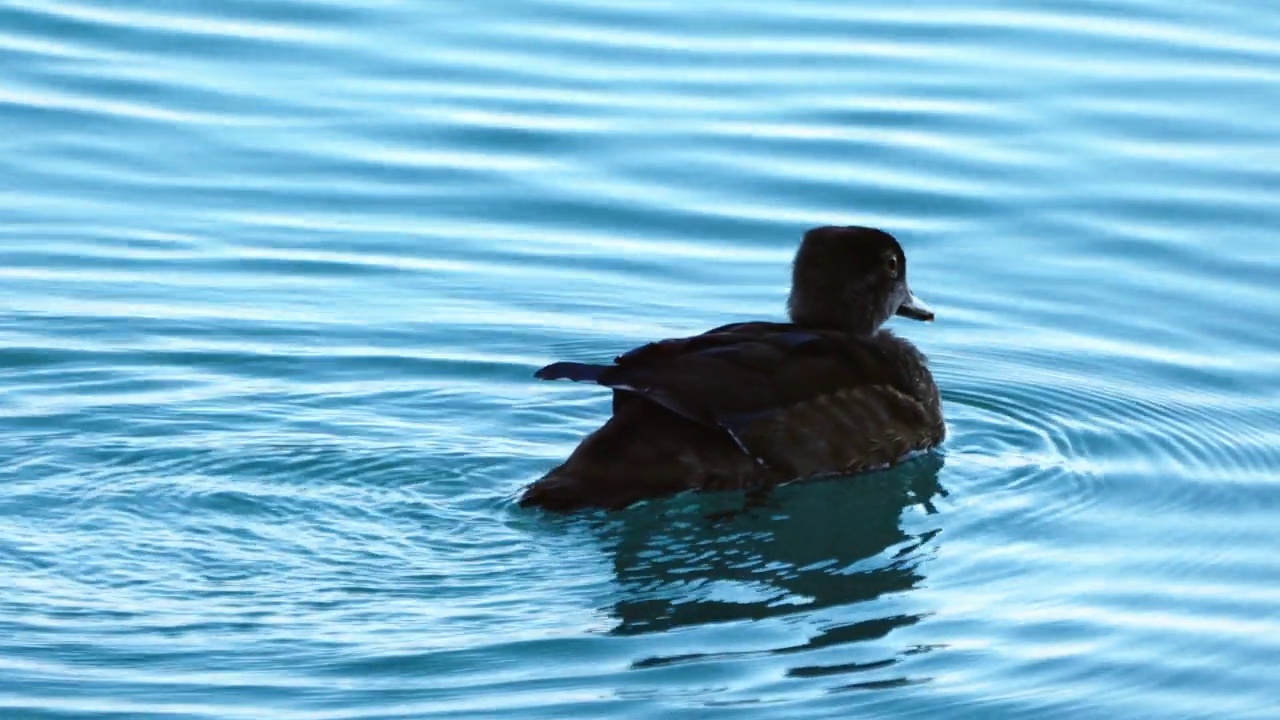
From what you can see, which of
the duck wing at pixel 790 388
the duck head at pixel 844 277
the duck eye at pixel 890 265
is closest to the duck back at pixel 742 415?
the duck wing at pixel 790 388

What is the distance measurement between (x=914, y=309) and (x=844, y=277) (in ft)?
1.93

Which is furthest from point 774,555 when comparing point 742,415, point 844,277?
point 844,277

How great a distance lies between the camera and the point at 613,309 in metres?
13.1

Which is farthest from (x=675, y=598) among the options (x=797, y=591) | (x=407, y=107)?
(x=407, y=107)

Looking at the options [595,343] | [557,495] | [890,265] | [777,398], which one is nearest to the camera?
[557,495]

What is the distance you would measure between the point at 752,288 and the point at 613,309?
821 millimetres

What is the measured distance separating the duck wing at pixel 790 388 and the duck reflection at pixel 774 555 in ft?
0.68

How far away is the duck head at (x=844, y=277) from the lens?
11703 millimetres

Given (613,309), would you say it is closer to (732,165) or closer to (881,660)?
(732,165)

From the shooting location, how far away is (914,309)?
12.2 metres

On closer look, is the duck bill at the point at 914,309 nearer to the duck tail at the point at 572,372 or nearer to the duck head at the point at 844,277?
the duck head at the point at 844,277

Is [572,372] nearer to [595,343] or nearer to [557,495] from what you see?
[557,495]

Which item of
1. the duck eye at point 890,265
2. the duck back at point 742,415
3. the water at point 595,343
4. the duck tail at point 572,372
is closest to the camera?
the water at point 595,343

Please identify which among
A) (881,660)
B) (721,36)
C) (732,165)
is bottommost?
(881,660)
